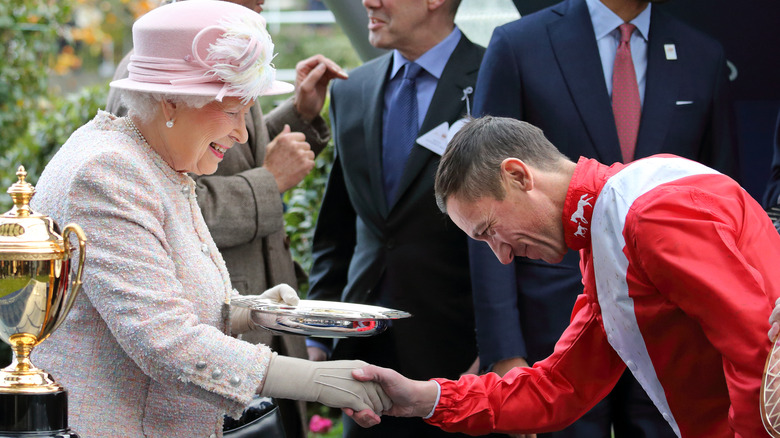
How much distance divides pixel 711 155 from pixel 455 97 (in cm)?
98

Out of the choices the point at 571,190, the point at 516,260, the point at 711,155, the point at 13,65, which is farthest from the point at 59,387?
the point at 13,65

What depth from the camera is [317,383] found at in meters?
2.35

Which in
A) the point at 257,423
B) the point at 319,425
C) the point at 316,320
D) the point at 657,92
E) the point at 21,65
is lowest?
the point at 319,425

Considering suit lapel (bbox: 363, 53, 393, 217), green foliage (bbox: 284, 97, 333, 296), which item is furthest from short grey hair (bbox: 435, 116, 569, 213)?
green foliage (bbox: 284, 97, 333, 296)

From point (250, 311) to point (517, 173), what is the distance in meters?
0.85

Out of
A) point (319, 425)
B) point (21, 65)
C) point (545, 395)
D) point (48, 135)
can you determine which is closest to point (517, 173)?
point (545, 395)

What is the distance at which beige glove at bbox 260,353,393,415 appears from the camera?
90.7 inches

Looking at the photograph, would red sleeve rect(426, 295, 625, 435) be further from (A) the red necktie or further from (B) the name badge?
(B) the name badge

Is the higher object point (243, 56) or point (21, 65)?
point (243, 56)

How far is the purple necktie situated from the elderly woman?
127 centimetres

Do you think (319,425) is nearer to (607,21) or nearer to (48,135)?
(48,135)

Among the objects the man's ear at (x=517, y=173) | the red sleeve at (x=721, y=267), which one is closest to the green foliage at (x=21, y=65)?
the man's ear at (x=517, y=173)

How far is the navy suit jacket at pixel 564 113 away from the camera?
316 centimetres

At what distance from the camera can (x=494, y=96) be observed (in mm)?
3240
